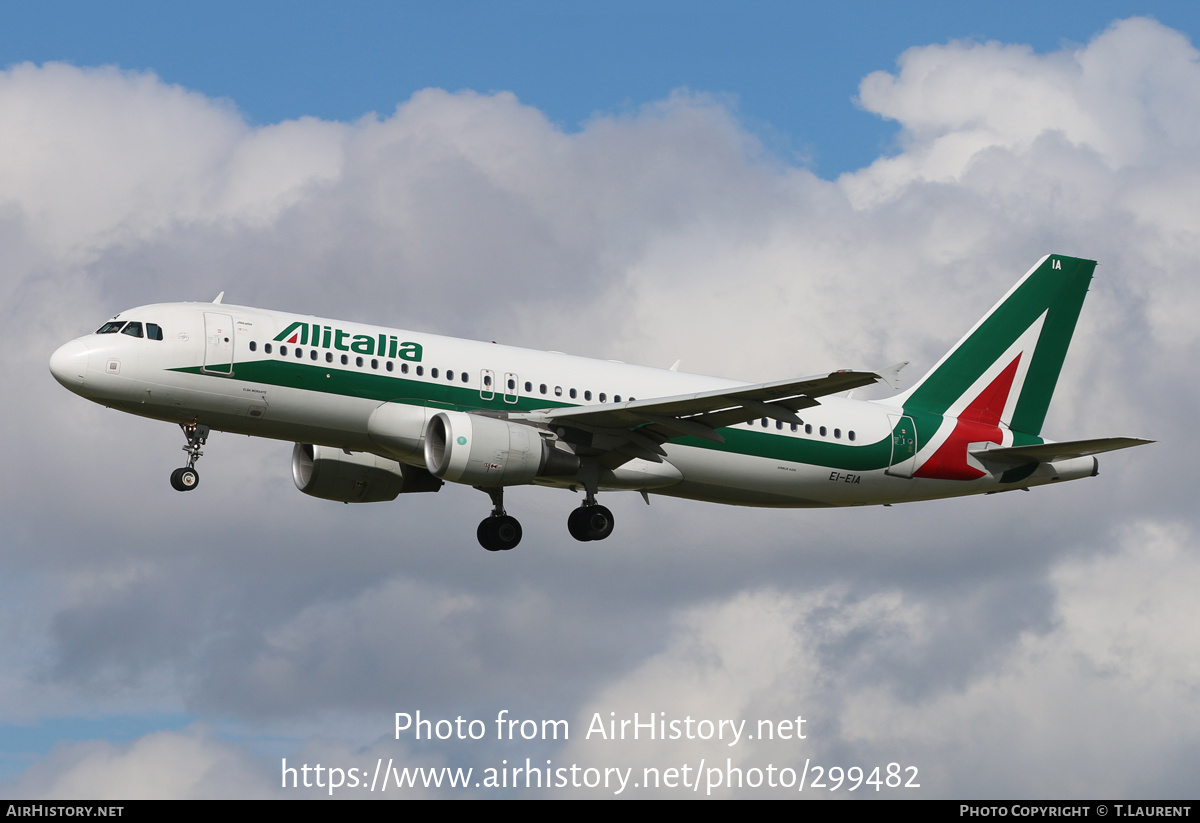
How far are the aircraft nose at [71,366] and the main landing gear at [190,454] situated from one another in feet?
9.58

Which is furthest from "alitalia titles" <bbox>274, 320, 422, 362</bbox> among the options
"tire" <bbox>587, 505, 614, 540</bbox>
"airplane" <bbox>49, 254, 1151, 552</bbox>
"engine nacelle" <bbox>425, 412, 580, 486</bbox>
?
"tire" <bbox>587, 505, 614, 540</bbox>

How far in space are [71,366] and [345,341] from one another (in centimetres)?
702

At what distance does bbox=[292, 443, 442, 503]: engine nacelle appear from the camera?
155ft

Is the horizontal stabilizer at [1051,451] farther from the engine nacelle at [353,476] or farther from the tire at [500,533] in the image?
the engine nacelle at [353,476]

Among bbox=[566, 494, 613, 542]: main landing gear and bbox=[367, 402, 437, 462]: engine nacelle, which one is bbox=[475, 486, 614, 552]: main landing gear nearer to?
bbox=[566, 494, 613, 542]: main landing gear

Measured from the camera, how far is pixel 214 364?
133 feet

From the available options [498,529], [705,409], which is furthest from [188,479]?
[705,409]

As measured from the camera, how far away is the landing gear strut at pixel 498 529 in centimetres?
4697

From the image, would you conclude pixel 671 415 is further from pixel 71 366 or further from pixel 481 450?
pixel 71 366

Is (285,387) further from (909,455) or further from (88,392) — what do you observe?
(909,455)

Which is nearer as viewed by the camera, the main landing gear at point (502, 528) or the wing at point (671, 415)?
the wing at point (671, 415)

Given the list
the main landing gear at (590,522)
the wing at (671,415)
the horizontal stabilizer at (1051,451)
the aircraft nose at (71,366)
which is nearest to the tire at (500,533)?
the main landing gear at (590,522)

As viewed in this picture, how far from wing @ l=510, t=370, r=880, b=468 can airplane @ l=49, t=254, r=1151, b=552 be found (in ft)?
0.22

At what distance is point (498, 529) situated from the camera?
47000mm
